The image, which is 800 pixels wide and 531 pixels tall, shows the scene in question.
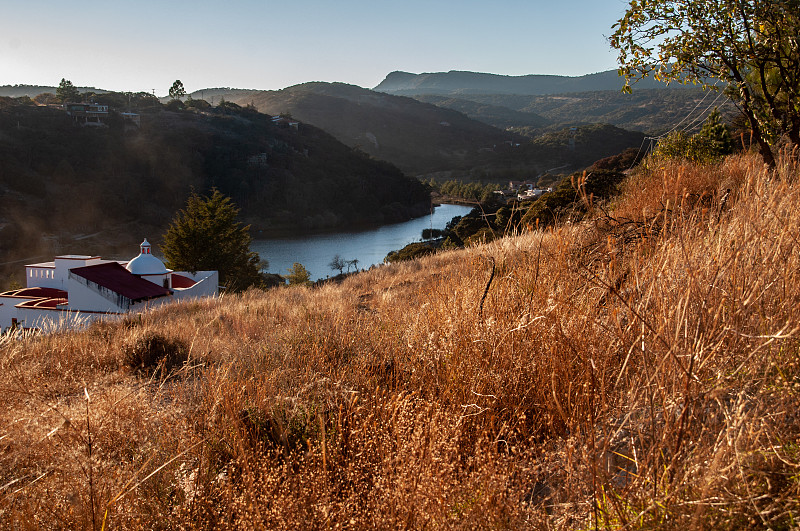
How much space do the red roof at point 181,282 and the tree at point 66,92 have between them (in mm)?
78488

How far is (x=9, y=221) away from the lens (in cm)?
5094

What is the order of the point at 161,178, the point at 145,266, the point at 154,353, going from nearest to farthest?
1. the point at 154,353
2. the point at 145,266
3. the point at 161,178

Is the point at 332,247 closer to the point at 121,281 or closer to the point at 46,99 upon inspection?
the point at 121,281

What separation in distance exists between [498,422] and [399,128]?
13449cm

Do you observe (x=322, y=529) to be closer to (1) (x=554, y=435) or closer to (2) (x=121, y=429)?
(1) (x=554, y=435)

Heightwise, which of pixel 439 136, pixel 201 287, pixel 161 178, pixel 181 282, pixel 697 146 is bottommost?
pixel 181 282

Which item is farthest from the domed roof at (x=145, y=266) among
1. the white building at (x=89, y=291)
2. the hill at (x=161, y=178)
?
the hill at (x=161, y=178)

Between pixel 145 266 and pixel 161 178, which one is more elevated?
pixel 161 178

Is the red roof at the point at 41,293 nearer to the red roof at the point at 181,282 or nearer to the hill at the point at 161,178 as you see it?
the red roof at the point at 181,282

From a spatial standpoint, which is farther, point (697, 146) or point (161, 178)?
point (161, 178)

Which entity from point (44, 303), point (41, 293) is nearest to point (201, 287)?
point (44, 303)

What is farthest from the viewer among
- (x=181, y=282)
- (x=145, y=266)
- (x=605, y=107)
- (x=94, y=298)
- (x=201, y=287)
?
(x=605, y=107)

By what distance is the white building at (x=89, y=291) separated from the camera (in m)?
18.2

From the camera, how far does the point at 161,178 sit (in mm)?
68438
